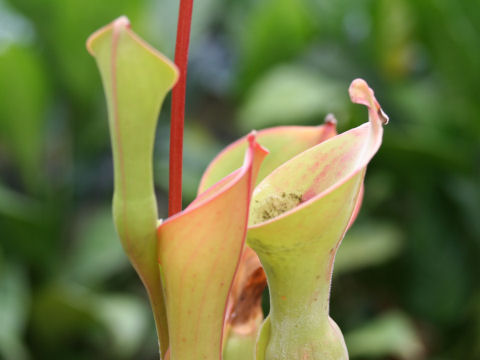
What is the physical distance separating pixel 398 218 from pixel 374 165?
0.45 ft

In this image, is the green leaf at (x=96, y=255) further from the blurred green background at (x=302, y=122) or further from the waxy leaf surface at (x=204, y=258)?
the waxy leaf surface at (x=204, y=258)

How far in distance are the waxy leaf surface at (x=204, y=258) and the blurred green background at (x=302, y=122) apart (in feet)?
2.68

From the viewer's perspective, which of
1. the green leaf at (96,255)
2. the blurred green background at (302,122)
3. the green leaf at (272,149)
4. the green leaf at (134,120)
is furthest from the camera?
the green leaf at (96,255)

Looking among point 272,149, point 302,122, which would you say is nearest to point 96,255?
point 302,122

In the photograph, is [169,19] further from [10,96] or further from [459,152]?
[459,152]

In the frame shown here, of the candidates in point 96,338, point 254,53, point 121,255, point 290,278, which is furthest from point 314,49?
point 290,278

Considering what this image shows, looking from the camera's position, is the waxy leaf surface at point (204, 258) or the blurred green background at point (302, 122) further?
the blurred green background at point (302, 122)

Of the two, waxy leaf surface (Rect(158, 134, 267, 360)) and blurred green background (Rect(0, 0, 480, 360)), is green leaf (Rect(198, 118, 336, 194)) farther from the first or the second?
blurred green background (Rect(0, 0, 480, 360))

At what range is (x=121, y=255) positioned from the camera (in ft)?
4.31

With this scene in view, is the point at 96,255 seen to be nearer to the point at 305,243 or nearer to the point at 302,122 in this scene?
the point at 302,122

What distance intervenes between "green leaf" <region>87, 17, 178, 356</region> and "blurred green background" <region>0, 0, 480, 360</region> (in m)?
0.85

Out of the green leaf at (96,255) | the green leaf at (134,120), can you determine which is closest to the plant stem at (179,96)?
the green leaf at (134,120)

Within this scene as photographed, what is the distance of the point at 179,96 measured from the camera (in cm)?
26

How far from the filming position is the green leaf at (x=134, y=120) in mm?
217
